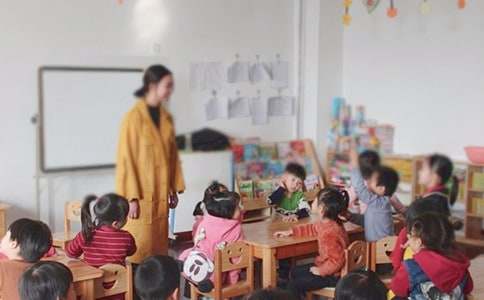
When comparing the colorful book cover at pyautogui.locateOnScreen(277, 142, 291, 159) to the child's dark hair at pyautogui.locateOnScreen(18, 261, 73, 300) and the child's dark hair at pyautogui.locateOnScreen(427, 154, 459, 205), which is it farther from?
the child's dark hair at pyautogui.locateOnScreen(18, 261, 73, 300)

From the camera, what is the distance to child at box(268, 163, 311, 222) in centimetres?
137

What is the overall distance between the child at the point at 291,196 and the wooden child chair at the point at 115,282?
0.46 metres

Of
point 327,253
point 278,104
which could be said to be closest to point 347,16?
point 278,104

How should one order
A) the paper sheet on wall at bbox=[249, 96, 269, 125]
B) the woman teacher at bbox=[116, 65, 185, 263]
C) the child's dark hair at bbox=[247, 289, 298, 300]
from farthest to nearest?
1. the paper sheet on wall at bbox=[249, 96, 269, 125]
2. the child's dark hair at bbox=[247, 289, 298, 300]
3. the woman teacher at bbox=[116, 65, 185, 263]

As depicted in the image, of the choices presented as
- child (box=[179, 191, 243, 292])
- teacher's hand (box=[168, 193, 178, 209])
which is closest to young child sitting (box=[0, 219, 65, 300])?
child (box=[179, 191, 243, 292])

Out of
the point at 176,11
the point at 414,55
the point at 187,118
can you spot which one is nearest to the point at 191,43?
the point at 176,11

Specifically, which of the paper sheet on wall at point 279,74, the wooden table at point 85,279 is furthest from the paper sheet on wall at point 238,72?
the wooden table at point 85,279

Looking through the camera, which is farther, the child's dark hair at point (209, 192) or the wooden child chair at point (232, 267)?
the wooden child chair at point (232, 267)

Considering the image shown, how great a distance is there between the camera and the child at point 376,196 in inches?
45.6

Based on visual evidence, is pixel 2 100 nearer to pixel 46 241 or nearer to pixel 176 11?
pixel 46 241

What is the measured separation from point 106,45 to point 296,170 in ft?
1.60

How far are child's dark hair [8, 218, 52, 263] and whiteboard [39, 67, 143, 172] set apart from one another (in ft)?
1.67

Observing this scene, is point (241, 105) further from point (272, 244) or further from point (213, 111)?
point (213, 111)

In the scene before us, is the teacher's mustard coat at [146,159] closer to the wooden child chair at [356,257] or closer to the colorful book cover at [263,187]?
the colorful book cover at [263,187]
